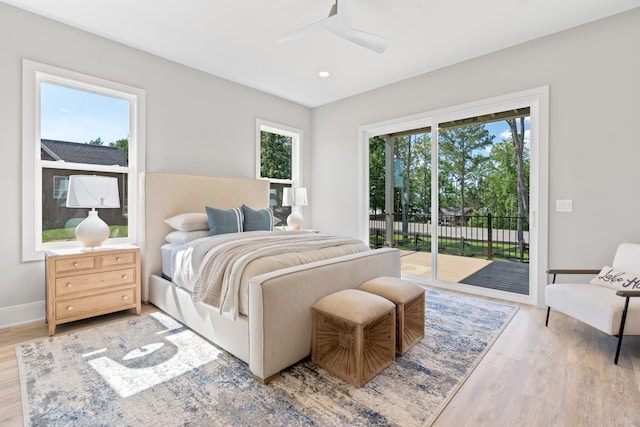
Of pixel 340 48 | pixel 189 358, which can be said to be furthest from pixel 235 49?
pixel 189 358

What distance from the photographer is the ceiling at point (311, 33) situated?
8.63 feet

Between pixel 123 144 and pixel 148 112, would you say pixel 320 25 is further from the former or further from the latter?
pixel 123 144

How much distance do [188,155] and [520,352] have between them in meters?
3.91

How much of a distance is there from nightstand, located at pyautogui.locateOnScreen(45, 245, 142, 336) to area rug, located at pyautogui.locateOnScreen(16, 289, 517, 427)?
22 centimetres

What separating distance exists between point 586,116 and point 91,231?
4.77 m

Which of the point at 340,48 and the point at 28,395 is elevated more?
the point at 340,48

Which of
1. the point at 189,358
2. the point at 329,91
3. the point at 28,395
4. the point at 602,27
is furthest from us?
the point at 329,91

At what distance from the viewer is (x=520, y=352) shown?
2.23 meters

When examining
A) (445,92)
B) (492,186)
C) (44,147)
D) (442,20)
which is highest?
(442,20)

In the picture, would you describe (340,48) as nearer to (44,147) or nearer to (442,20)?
(442,20)

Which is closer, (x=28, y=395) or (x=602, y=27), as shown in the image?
(x=28, y=395)

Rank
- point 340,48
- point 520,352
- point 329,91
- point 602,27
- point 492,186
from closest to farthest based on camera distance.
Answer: point 520,352, point 602,27, point 340,48, point 492,186, point 329,91

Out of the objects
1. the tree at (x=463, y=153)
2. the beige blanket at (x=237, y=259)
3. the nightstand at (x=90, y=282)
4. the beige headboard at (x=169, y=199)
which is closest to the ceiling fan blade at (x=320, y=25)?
the beige blanket at (x=237, y=259)

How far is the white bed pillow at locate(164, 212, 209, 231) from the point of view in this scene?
3.21m
